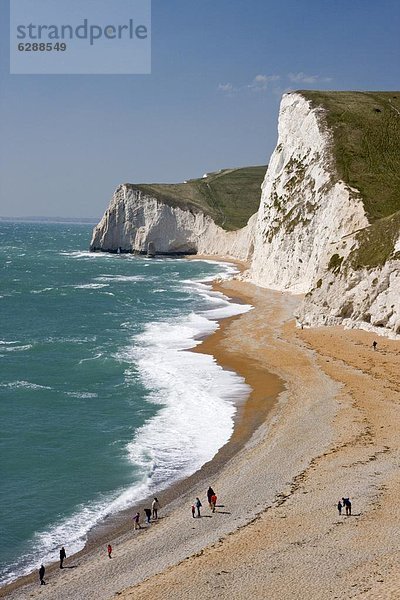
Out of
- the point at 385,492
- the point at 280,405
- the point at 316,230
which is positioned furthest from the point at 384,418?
the point at 316,230

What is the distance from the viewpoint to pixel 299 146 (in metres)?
96.1

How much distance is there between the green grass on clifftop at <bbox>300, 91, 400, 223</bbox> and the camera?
7381 cm

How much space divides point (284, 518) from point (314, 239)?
5971 centimetres

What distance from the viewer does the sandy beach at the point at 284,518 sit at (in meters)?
20.5

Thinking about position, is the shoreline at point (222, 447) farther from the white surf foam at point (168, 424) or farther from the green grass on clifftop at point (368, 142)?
the green grass on clifftop at point (368, 142)

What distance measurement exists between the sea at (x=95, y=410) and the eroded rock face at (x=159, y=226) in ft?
261

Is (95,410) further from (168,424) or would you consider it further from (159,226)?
(159,226)

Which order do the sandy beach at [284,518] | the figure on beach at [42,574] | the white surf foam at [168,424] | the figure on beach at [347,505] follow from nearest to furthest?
1. the sandy beach at [284,518]
2. the figure on beach at [42,574]
3. the figure on beach at [347,505]
4. the white surf foam at [168,424]

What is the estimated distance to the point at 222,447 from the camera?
33688 mm

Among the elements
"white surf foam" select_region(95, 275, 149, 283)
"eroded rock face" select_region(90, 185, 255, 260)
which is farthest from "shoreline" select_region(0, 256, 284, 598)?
"eroded rock face" select_region(90, 185, 255, 260)

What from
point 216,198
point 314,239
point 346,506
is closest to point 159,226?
point 216,198

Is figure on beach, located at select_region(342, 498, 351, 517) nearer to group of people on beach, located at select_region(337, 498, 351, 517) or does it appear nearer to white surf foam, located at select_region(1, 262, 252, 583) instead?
group of people on beach, located at select_region(337, 498, 351, 517)

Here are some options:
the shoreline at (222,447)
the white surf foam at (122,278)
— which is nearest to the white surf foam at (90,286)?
the white surf foam at (122,278)

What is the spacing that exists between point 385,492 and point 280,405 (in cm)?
1374
